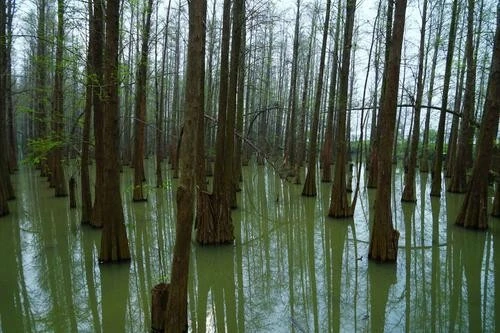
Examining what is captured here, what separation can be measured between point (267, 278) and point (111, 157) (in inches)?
106

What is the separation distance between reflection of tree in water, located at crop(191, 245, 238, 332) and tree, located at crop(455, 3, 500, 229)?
4700 mm

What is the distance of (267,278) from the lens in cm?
539

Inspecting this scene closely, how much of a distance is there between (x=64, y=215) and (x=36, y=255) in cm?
300

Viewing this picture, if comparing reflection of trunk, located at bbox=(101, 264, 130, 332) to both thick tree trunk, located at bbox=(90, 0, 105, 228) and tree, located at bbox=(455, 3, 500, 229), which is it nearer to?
thick tree trunk, located at bbox=(90, 0, 105, 228)

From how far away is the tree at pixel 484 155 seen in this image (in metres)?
7.43

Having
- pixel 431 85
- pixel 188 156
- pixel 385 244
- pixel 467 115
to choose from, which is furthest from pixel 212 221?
pixel 431 85

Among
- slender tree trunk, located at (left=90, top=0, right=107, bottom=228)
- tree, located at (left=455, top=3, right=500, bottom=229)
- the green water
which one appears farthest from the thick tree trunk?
tree, located at (left=455, top=3, right=500, bottom=229)

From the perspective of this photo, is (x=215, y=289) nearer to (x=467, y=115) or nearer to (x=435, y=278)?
(x=435, y=278)

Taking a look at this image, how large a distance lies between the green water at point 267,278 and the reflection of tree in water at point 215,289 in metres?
0.02

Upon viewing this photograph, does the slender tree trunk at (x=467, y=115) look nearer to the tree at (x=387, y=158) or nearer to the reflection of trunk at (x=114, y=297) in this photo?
the tree at (x=387, y=158)

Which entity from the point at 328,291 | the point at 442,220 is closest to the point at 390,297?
the point at 328,291

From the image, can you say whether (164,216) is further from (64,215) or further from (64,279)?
(64,279)

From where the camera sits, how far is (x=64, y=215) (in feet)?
30.3

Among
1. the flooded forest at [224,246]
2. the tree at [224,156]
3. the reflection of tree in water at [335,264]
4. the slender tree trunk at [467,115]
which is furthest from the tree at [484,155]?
the tree at [224,156]
